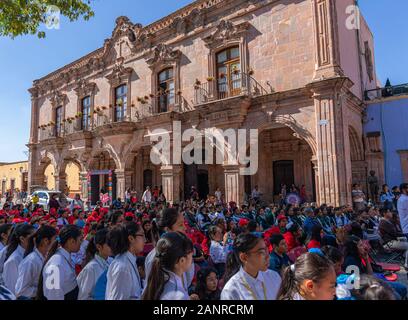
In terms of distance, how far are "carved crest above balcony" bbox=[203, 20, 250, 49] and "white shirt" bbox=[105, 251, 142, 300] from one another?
13.2m

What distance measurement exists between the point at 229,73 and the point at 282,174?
5.59 m

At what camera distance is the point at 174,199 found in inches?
606

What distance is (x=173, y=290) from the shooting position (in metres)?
2.00

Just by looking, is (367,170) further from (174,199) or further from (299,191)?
(174,199)

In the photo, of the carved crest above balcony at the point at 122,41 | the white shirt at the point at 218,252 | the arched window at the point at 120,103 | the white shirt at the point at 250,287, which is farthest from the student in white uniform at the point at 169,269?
the carved crest above balcony at the point at 122,41

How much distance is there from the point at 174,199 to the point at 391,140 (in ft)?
33.8

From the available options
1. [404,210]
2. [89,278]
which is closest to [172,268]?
[89,278]

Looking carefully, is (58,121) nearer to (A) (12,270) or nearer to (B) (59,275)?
(A) (12,270)

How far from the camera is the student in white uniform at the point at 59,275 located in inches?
111

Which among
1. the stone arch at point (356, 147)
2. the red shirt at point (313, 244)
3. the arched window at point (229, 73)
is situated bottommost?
the red shirt at point (313, 244)

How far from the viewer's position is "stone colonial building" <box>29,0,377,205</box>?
1134cm

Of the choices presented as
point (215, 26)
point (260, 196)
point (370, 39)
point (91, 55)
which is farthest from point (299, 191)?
point (91, 55)

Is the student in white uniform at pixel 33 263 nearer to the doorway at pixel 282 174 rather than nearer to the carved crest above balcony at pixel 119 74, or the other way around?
the doorway at pixel 282 174

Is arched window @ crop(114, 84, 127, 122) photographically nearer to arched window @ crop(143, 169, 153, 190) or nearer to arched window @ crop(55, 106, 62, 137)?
arched window @ crop(143, 169, 153, 190)
